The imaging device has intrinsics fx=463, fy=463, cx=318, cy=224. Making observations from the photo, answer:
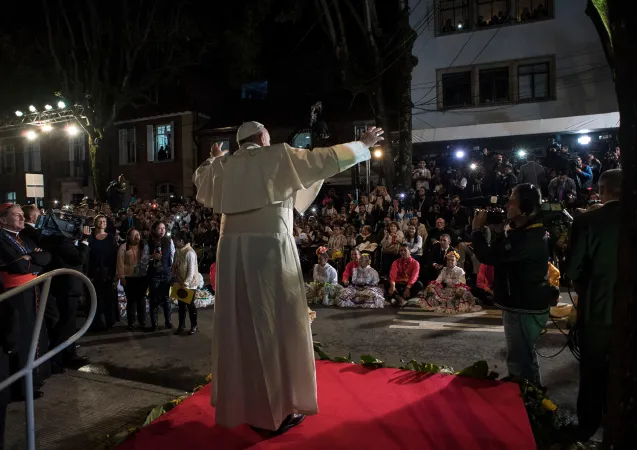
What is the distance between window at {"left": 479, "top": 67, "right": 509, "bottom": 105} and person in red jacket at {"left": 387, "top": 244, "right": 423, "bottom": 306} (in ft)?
34.9

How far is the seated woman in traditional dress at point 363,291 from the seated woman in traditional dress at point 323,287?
0.21 metres

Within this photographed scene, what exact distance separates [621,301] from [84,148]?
32369 millimetres

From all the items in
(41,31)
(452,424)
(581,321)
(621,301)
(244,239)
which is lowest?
(452,424)

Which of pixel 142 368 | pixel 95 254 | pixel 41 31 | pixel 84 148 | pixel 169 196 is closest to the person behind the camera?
pixel 142 368

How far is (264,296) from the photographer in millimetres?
3301

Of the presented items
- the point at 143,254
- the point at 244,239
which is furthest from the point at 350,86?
the point at 244,239

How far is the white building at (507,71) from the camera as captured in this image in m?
16.6

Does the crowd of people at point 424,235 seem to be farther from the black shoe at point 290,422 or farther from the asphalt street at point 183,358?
the black shoe at point 290,422

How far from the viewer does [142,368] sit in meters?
6.14

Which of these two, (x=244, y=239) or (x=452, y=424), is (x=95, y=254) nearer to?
(x=244, y=239)

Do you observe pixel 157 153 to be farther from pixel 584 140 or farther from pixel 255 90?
pixel 584 140

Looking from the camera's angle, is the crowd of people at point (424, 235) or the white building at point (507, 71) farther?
the white building at point (507, 71)

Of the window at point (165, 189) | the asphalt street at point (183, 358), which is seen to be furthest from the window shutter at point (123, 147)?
the asphalt street at point (183, 358)

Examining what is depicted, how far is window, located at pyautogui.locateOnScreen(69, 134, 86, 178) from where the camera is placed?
29727mm
